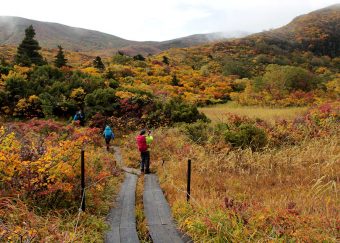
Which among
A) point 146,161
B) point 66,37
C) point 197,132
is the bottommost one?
point 197,132

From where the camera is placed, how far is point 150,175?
12.6m

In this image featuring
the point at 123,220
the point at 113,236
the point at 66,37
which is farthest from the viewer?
the point at 66,37

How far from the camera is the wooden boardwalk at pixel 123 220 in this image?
660 centimetres

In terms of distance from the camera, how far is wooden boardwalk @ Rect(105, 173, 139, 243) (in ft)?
21.7

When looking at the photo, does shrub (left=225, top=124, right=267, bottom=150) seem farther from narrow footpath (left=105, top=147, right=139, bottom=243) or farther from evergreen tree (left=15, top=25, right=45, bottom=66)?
evergreen tree (left=15, top=25, right=45, bottom=66)

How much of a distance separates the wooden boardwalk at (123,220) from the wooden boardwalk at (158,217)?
306 mm

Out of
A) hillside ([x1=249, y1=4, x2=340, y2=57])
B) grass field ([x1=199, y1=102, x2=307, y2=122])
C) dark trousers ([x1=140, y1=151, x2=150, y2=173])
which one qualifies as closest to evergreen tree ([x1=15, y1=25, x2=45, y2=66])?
grass field ([x1=199, y1=102, x2=307, y2=122])

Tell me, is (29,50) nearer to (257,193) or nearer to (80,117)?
(80,117)

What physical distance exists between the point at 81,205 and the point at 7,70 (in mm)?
22712

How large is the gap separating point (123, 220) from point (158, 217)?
2.26 ft

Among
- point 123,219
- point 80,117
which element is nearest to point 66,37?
point 80,117

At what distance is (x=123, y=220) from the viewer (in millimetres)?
7586

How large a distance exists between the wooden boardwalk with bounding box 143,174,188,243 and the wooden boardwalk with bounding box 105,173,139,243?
306 millimetres

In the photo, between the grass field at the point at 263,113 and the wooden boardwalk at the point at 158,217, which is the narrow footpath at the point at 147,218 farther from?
the grass field at the point at 263,113
